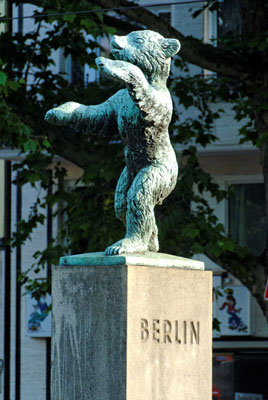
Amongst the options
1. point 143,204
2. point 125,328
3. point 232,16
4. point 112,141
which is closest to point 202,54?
point 232,16

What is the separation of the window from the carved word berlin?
12.1 metres

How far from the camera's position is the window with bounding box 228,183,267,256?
19.3 meters

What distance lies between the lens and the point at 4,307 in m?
20.4

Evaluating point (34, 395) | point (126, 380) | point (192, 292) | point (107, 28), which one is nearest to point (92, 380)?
point (126, 380)

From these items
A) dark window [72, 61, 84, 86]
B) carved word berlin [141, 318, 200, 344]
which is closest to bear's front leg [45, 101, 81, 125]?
carved word berlin [141, 318, 200, 344]

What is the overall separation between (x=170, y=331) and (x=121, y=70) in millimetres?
1563

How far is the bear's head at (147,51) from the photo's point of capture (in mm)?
6980

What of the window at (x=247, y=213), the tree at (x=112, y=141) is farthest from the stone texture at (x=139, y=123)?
the window at (x=247, y=213)

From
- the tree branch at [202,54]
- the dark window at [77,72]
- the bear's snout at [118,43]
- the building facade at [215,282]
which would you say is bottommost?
the building facade at [215,282]

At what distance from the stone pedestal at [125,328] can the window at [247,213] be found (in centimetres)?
1209

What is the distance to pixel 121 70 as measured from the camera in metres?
6.65

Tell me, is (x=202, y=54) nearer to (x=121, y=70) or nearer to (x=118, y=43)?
(x=118, y=43)

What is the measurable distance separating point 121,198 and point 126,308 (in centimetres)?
93

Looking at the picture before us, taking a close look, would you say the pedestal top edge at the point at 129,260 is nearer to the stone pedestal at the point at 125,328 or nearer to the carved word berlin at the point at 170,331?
the stone pedestal at the point at 125,328
